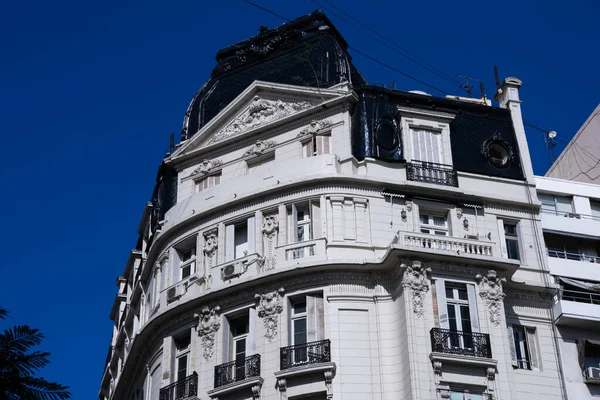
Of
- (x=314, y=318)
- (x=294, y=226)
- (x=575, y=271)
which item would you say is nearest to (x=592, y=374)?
(x=575, y=271)

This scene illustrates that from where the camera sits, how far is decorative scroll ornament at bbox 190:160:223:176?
44.2 metres

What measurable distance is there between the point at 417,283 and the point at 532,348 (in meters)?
5.73

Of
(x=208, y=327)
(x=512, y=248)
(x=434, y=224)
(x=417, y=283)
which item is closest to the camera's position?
(x=417, y=283)

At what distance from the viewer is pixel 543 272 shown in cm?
4016

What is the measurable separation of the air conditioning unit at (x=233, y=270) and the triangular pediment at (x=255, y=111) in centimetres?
693

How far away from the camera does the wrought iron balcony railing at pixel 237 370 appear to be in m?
36.7

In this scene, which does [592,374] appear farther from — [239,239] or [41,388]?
[41,388]

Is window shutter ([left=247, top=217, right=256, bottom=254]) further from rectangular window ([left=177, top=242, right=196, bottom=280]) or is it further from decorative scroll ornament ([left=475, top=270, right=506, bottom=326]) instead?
decorative scroll ornament ([left=475, top=270, right=506, bottom=326])

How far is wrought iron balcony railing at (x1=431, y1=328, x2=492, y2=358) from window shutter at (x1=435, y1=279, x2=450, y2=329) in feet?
1.26

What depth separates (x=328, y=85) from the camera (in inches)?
1695

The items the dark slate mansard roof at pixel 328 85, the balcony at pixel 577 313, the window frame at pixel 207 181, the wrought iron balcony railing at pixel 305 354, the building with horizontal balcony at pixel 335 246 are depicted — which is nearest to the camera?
the wrought iron balcony railing at pixel 305 354

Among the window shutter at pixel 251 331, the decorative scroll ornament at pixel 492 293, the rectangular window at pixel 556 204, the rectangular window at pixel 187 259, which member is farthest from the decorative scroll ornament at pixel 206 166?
the rectangular window at pixel 556 204

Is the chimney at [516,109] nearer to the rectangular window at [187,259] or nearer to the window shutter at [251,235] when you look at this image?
the window shutter at [251,235]

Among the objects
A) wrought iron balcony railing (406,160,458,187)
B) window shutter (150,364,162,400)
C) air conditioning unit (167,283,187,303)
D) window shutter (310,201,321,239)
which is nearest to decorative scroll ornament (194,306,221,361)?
air conditioning unit (167,283,187,303)
